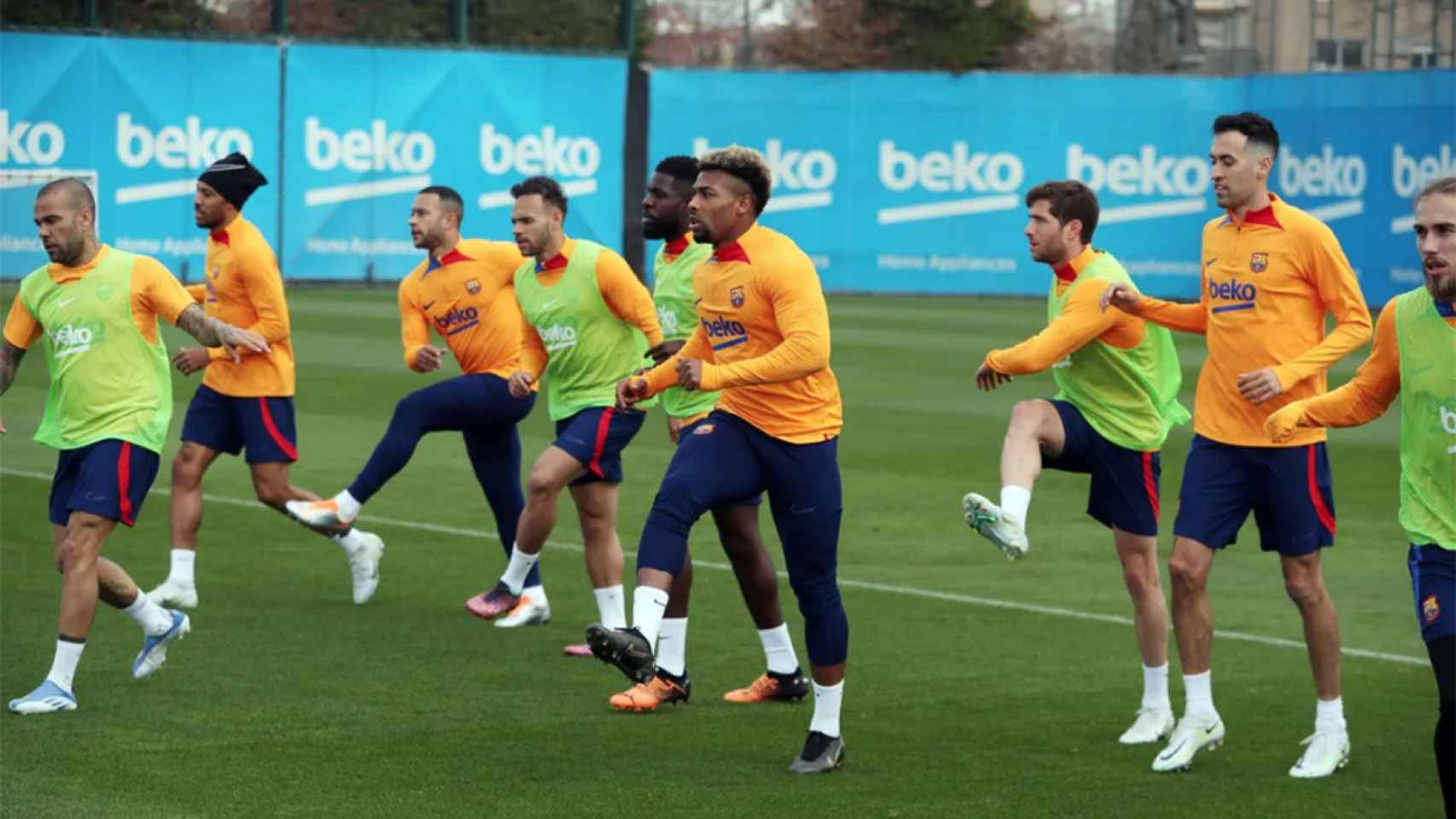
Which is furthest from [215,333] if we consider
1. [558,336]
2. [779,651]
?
[779,651]

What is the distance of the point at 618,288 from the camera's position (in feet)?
34.9

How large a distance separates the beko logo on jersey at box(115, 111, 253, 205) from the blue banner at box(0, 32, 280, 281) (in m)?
0.01

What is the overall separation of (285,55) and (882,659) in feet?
87.7

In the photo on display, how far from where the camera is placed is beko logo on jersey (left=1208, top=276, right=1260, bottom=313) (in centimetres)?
839

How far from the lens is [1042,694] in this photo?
31.9 feet

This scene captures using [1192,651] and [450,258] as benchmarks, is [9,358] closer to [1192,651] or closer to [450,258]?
[450,258]

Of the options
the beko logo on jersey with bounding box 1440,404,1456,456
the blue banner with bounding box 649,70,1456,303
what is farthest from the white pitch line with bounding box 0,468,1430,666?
the blue banner with bounding box 649,70,1456,303

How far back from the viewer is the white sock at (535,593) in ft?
37.4

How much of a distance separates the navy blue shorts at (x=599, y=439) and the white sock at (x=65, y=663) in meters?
2.48

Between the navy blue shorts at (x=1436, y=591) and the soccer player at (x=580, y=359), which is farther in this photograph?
the soccer player at (x=580, y=359)

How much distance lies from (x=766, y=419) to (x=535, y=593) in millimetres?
3479

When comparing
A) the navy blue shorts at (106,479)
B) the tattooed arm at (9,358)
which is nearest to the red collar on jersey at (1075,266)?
the navy blue shorts at (106,479)

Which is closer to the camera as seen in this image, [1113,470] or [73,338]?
[1113,470]

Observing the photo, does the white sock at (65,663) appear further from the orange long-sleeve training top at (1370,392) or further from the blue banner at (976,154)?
the blue banner at (976,154)
